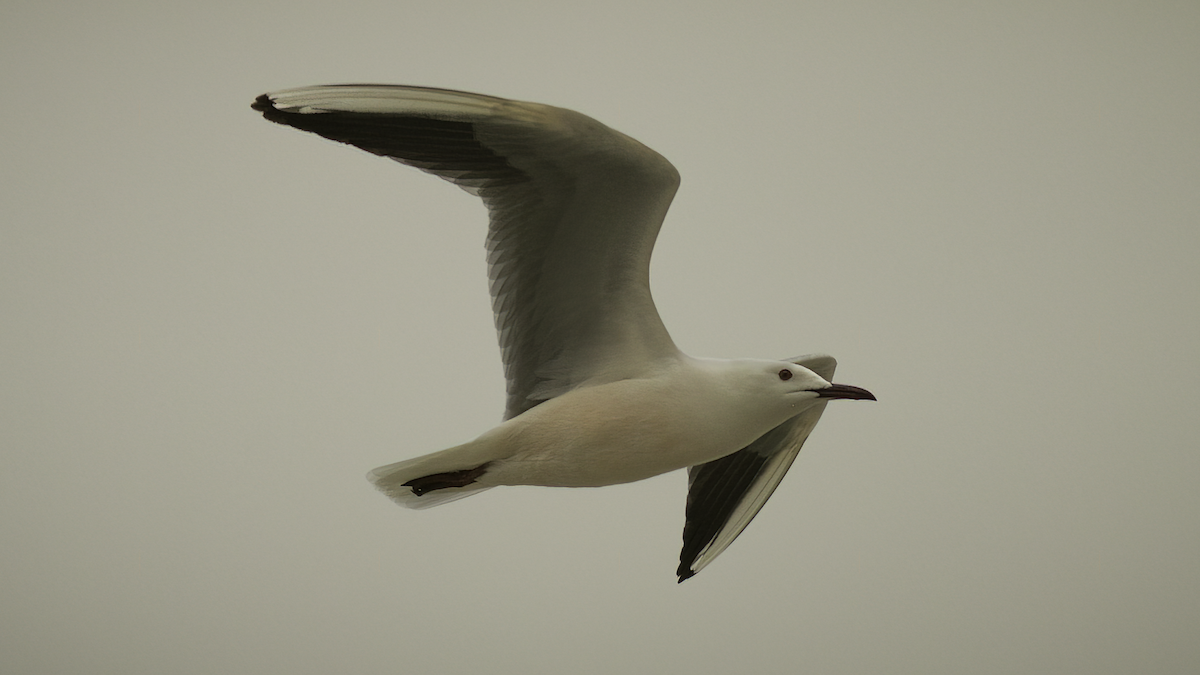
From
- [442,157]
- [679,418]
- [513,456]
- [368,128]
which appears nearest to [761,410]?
[679,418]

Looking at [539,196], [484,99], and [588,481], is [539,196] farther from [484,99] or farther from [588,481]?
[588,481]

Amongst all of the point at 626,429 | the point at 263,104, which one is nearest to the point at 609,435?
the point at 626,429

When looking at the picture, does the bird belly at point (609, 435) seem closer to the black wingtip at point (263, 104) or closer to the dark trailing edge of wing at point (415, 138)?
the dark trailing edge of wing at point (415, 138)

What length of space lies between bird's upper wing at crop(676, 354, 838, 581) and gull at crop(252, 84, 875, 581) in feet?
1.82

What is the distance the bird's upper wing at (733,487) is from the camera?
11.1ft

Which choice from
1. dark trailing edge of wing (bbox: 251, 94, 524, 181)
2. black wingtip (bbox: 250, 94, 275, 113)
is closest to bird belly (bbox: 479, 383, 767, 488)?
dark trailing edge of wing (bbox: 251, 94, 524, 181)

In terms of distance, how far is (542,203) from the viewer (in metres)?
2.67

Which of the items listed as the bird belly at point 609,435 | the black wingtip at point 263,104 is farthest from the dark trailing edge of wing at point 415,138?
the bird belly at point 609,435

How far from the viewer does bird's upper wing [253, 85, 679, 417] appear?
7.68 feet

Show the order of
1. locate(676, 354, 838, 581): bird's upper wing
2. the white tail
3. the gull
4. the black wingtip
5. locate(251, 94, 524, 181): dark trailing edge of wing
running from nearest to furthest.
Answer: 1. the black wingtip
2. locate(251, 94, 524, 181): dark trailing edge of wing
3. the gull
4. the white tail
5. locate(676, 354, 838, 581): bird's upper wing

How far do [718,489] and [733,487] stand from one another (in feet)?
0.15

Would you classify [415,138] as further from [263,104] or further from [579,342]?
[579,342]

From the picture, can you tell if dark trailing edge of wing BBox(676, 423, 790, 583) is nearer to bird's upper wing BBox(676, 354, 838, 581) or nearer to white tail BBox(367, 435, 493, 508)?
bird's upper wing BBox(676, 354, 838, 581)

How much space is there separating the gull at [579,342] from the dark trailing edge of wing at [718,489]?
1.83ft
